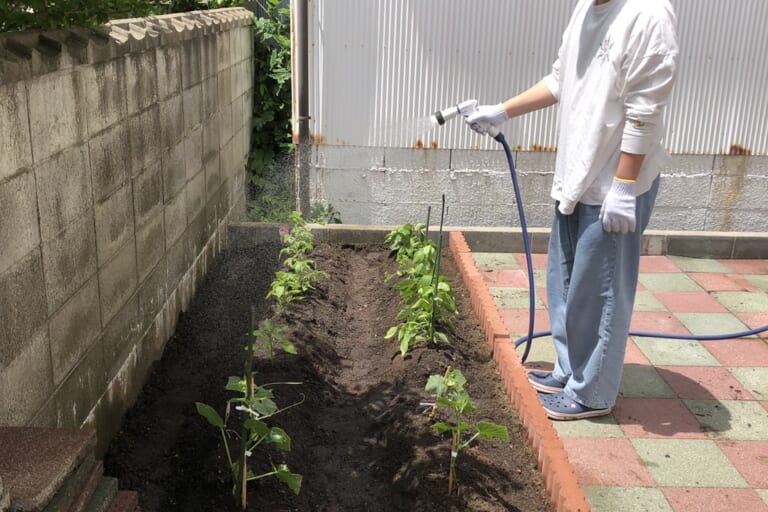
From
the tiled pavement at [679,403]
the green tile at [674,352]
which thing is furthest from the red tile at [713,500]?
the green tile at [674,352]

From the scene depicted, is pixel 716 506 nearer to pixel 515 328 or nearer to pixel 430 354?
pixel 430 354

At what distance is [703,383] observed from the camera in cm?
420

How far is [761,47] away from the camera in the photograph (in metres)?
6.09

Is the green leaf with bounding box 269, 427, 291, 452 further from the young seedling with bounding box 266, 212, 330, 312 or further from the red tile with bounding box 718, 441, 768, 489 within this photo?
the red tile with bounding box 718, 441, 768, 489

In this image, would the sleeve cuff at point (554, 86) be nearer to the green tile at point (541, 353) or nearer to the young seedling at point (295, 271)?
the green tile at point (541, 353)

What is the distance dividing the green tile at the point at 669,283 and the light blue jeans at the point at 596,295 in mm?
1917

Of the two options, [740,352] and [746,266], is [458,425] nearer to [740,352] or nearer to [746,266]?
[740,352]

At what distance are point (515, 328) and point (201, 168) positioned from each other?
2.22 meters

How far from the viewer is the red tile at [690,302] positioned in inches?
205

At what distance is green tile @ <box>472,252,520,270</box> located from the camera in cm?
591

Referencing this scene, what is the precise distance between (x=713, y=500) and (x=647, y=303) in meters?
2.29

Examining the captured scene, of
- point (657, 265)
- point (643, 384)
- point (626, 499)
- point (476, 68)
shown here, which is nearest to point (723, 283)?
point (657, 265)

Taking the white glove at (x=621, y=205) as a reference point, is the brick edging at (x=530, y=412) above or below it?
below

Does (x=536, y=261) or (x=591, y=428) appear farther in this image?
(x=536, y=261)
